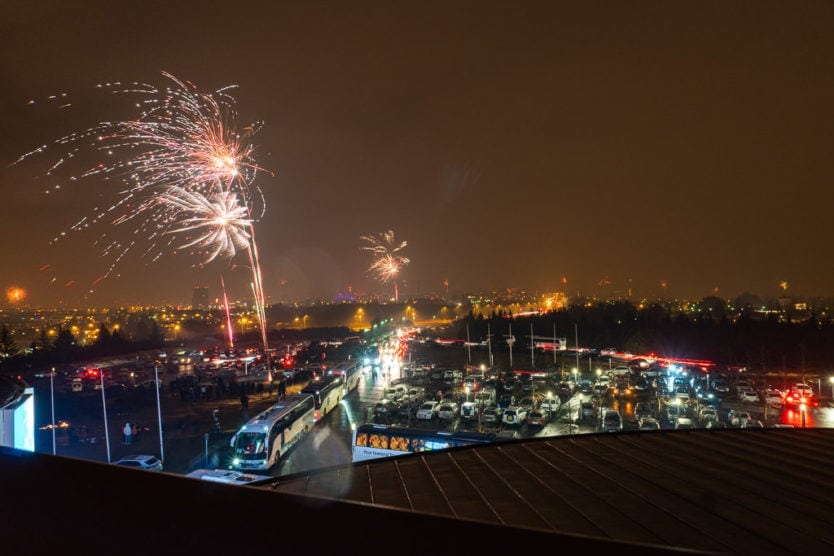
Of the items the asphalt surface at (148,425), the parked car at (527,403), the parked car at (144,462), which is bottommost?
the parked car at (527,403)

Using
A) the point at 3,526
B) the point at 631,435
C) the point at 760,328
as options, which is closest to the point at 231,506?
the point at 3,526

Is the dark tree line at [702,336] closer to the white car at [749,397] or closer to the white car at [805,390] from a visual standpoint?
the white car at [805,390]

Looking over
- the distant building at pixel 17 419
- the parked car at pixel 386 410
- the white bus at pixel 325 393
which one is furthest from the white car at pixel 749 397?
the distant building at pixel 17 419

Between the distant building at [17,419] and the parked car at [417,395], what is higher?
the distant building at [17,419]

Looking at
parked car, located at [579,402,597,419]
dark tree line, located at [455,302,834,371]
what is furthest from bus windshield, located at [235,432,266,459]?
dark tree line, located at [455,302,834,371]

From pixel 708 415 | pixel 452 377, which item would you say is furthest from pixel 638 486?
pixel 452 377

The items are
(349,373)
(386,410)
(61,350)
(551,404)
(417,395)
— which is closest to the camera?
(386,410)

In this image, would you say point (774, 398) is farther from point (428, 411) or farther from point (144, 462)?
point (144, 462)
